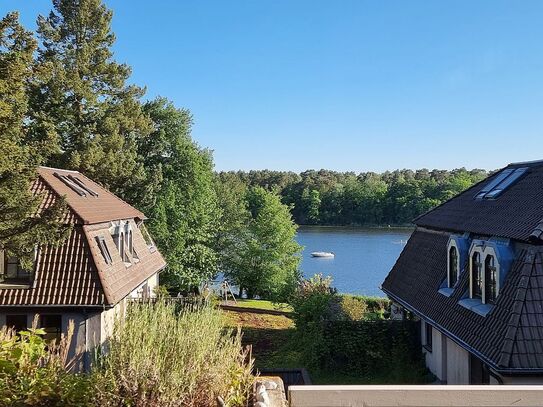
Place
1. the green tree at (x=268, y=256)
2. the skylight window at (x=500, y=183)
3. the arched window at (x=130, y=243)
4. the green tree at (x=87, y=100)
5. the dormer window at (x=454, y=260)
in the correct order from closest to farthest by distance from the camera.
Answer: the dormer window at (x=454, y=260) < the skylight window at (x=500, y=183) < the arched window at (x=130, y=243) < the green tree at (x=87, y=100) < the green tree at (x=268, y=256)

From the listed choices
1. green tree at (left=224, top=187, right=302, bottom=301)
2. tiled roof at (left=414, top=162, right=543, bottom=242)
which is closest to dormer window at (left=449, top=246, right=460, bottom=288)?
tiled roof at (left=414, top=162, right=543, bottom=242)

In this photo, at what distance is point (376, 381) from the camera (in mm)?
14406

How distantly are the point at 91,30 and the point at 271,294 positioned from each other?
19864 mm

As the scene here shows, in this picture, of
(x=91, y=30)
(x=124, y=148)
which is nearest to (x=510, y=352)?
(x=124, y=148)

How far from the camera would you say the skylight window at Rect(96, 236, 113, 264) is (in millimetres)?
14520

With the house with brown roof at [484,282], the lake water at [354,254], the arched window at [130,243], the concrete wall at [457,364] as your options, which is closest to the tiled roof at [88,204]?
the arched window at [130,243]

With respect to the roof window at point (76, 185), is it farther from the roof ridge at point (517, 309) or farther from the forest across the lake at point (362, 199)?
the forest across the lake at point (362, 199)

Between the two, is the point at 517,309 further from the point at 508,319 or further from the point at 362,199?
the point at 362,199

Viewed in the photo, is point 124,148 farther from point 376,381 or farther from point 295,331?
point 376,381

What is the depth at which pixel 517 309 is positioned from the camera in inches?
350

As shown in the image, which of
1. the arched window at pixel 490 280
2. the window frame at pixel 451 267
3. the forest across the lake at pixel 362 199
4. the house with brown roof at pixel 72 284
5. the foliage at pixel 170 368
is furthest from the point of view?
the forest across the lake at pixel 362 199

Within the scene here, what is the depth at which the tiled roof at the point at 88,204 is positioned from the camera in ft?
47.8

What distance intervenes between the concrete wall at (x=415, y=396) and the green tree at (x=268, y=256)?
29.9m

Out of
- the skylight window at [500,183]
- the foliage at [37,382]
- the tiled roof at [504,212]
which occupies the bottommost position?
the foliage at [37,382]
